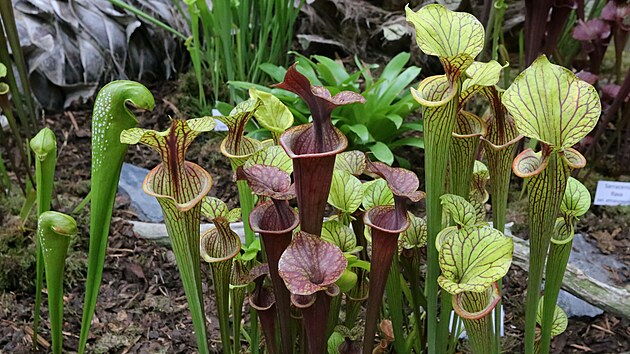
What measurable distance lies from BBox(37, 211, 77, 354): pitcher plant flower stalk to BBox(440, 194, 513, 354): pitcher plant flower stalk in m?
0.56

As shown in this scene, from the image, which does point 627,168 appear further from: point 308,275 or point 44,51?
point 44,51

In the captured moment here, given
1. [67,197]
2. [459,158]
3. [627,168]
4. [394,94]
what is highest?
[459,158]

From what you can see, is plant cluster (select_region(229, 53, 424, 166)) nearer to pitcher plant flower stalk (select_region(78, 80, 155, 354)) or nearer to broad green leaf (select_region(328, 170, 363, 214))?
broad green leaf (select_region(328, 170, 363, 214))

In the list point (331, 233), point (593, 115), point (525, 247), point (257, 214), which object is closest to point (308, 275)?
point (257, 214)

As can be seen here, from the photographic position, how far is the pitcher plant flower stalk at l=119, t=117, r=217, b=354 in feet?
2.53

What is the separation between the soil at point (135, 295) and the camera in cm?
143

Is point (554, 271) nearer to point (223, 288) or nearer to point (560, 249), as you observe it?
point (560, 249)

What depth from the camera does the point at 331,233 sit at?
3.27 ft

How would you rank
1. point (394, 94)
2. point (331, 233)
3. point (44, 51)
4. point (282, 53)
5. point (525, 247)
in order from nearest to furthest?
1. point (331, 233)
2. point (525, 247)
3. point (394, 94)
4. point (44, 51)
5. point (282, 53)

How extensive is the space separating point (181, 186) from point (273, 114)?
0.24 metres

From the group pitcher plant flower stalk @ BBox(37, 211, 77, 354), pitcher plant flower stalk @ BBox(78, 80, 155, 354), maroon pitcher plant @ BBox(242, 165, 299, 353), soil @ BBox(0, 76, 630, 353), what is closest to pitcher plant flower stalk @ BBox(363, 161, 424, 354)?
maroon pitcher plant @ BBox(242, 165, 299, 353)

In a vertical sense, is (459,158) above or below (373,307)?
above

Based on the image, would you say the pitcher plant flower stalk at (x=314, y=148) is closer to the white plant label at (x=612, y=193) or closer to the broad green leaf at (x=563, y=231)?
the broad green leaf at (x=563, y=231)

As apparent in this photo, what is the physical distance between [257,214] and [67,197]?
4.37 ft
